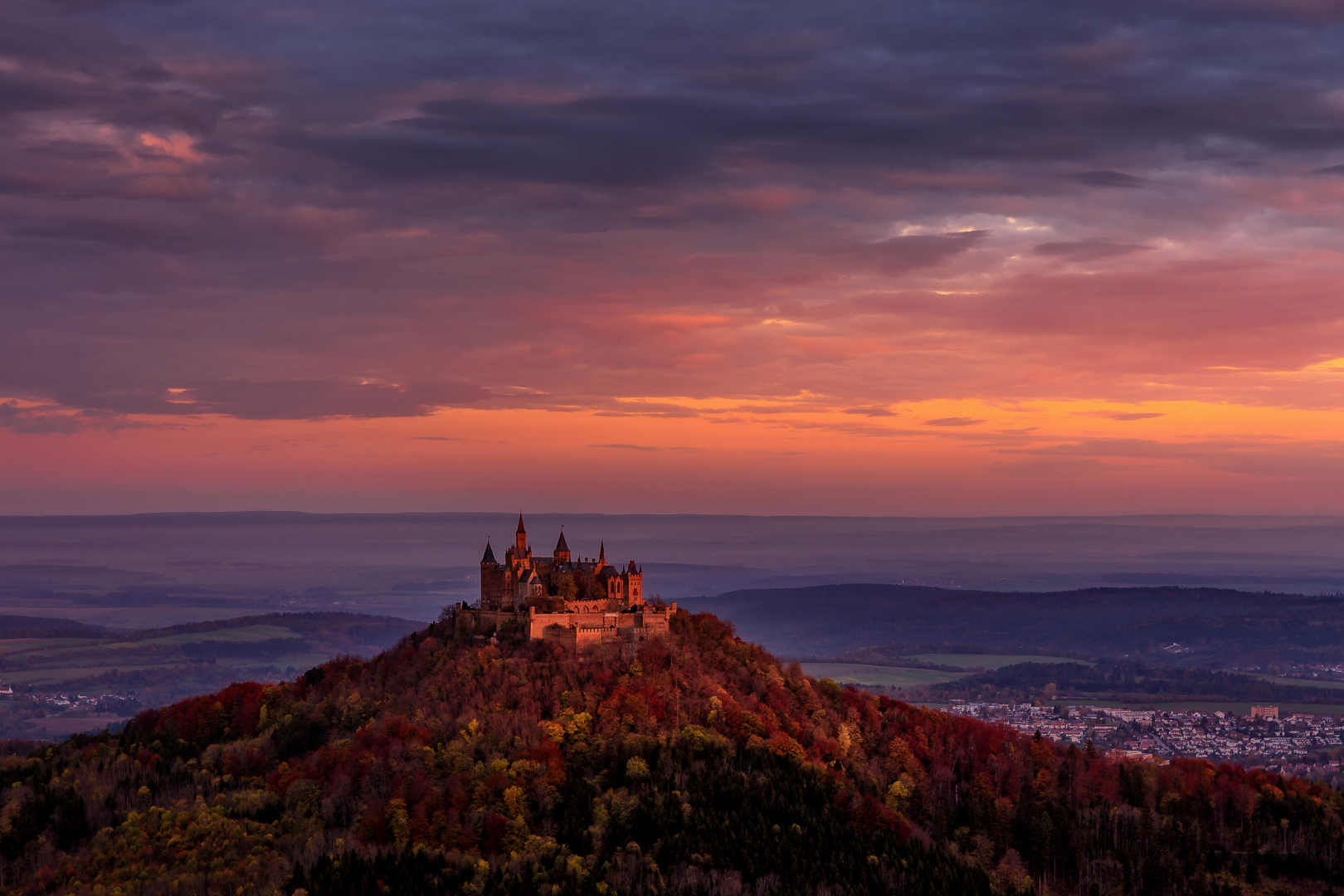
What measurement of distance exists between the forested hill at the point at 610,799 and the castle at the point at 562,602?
107 inches

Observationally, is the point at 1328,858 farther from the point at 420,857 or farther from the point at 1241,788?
the point at 420,857

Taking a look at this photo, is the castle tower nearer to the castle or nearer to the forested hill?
the castle

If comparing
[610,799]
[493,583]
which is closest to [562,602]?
[493,583]

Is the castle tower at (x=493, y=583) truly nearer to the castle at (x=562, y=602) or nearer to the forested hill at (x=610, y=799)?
the castle at (x=562, y=602)

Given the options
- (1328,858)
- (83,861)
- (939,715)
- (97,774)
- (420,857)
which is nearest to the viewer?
(420,857)

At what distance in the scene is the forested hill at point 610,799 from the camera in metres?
112

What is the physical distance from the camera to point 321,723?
138 meters

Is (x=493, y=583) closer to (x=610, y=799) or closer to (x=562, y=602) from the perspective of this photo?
(x=562, y=602)

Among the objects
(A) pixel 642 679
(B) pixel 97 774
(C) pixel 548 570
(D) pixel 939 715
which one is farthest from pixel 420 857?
(D) pixel 939 715

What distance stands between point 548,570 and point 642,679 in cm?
1850

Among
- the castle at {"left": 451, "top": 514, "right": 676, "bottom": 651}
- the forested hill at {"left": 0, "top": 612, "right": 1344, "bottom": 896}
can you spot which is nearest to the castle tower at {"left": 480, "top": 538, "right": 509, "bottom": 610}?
the castle at {"left": 451, "top": 514, "right": 676, "bottom": 651}

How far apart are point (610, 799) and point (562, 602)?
26.1 metres

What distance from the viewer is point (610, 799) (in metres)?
117

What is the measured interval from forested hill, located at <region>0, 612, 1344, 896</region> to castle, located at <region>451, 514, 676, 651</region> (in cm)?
272
